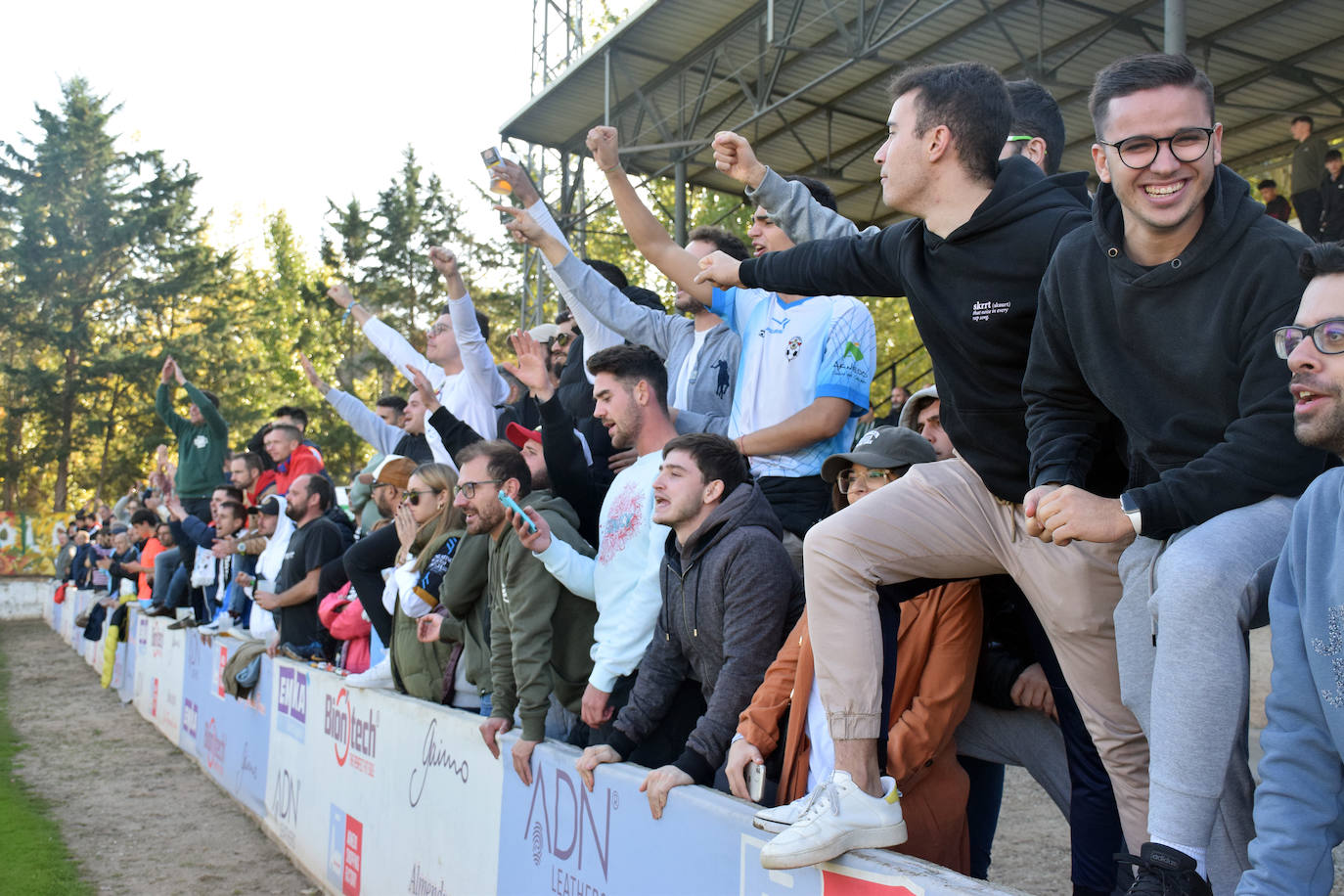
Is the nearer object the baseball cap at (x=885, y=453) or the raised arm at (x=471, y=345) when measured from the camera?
the baseball cap at (x=885, y=453)

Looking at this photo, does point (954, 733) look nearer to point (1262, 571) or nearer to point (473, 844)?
point (1262, 571)

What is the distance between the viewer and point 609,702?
422 centimetres

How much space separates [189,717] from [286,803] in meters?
3.62

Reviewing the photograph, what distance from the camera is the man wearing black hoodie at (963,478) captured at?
97.4 inches

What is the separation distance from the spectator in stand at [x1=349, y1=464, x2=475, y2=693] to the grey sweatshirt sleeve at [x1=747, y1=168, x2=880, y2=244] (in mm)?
2693

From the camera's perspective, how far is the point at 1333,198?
11391mm

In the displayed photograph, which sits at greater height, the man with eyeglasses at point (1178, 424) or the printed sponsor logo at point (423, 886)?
the man with eyeglasses at point (1178, 424)

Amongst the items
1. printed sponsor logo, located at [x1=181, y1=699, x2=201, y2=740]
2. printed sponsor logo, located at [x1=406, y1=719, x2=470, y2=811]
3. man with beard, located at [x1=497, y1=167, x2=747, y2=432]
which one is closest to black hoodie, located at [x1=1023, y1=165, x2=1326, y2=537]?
man with beard, located at [x1=497, y1=167, x2=747, y2=432]

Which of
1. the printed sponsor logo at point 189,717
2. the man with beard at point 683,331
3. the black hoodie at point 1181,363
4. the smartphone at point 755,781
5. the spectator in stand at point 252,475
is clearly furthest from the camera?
the printed sponsor logo at point 189,717

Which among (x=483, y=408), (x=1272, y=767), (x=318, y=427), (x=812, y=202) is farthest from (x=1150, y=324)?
(x=318, y=427)

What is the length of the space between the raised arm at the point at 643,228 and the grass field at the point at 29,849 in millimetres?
5085

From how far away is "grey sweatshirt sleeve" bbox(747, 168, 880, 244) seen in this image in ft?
11.2

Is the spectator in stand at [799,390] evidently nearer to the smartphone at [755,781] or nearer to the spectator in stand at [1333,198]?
A: the smartphone at [755,781]

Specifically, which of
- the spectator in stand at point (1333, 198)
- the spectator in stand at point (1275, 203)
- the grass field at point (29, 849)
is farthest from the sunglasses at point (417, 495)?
the spectator in stand at point (1333, 198)
